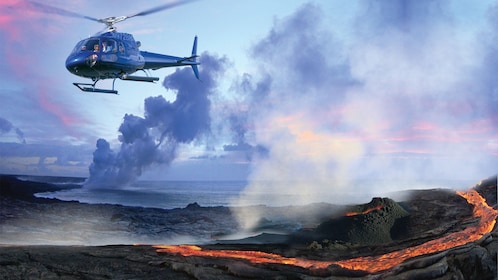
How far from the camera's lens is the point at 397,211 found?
3067 cm

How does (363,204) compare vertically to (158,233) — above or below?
above

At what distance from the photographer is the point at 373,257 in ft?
Result: 69.6

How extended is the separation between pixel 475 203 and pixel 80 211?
34611 mm

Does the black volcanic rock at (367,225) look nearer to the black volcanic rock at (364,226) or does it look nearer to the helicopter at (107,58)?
the black volcanic rock at (364,226)

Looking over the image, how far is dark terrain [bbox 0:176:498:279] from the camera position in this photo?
55.4 feet

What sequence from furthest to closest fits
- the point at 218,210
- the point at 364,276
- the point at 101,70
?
1. the point at 218,210
2. the point at 101,70
3. the point at 364,276

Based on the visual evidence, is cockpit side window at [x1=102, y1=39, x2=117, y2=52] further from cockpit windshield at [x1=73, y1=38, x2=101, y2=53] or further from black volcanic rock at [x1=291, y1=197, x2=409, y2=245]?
black volcanic rock at [x1=291, y1=197, x2=409, y2=245]

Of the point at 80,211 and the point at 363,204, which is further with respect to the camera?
the point at 80,211

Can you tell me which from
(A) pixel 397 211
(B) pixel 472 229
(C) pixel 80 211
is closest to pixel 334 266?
(B) pixel 472 229

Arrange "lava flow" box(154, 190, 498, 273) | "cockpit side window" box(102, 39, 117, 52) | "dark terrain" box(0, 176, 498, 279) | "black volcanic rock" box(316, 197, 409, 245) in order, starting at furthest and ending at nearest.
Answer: "black volcanic rock" box(316, 197, 409, 245) → "cockpit side window" box(102, 39, 117, 52) → "lava flow" box(154, 190, 498, 273) → "dark terrain" box(0, 176, 498, 279)

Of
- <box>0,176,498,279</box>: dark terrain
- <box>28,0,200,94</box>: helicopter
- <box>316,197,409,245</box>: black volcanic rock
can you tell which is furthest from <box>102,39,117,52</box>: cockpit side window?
<box>316,197,409,245</box>: black volcanic rock

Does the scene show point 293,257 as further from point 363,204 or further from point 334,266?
point 363,204

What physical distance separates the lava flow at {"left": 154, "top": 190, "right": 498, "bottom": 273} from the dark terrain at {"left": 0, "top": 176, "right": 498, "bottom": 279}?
2.57ft

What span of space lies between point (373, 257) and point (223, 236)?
15.0 meters
